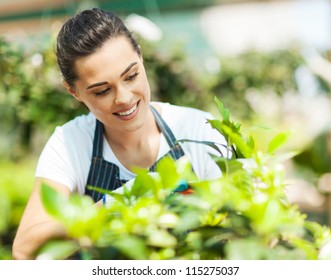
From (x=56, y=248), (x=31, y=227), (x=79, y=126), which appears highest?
(x=79, y=126)

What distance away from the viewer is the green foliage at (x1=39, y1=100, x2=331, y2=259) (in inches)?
29.7

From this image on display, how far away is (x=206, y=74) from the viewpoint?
15.8 ft

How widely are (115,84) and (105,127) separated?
31 centimetres

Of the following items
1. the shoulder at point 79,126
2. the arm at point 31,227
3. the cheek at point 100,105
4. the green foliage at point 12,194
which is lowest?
the green foliage at point 12,194

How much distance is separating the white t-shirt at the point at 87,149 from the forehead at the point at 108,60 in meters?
0.25

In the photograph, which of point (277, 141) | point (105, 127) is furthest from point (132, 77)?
point (277, 141)

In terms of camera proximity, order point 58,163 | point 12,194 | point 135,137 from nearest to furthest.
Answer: point 58,163, point 135,137, point 12,194

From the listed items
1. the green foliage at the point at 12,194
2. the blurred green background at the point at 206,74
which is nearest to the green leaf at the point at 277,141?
the blurred green background at the point at 206,74

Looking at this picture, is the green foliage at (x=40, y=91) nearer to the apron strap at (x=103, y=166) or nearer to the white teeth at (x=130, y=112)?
the apron strap at (x=103, y=166)

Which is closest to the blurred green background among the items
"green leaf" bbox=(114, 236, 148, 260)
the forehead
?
the forehead

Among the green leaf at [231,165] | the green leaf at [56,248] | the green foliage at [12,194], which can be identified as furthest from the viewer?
the green foliage at [12,194]

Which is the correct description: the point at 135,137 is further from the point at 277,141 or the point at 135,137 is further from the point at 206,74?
the point at 206,74

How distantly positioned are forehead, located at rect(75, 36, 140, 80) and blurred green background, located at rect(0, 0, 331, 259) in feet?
2.39

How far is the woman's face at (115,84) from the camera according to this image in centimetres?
143
